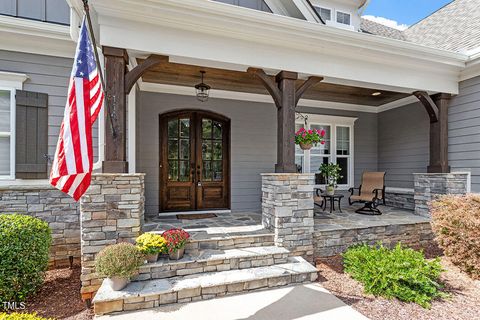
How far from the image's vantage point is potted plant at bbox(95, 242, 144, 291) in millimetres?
2727

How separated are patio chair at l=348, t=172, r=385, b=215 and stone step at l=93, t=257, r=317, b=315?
2.89 metres

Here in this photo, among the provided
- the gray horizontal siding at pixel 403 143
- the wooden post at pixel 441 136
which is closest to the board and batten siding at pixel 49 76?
the wooden post at pixel 441 136

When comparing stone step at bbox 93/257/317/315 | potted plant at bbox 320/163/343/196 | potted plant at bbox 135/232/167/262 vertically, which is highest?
potted plant at bbox 320/163/343/196

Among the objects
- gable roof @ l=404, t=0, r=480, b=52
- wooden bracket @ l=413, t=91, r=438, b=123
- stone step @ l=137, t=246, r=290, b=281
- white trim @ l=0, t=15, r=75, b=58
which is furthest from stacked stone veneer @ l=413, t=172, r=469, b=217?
white trim @ l=0, t=15, r=75, b=58

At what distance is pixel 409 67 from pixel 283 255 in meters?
4.23

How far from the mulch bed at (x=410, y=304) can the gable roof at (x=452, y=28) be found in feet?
14.4

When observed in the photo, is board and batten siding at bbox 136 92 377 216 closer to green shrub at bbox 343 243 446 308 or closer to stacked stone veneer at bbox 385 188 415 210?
green shrub at bbox 343 243 446 308

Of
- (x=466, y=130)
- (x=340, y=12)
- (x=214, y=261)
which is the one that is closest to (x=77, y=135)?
(x=214, y=261)

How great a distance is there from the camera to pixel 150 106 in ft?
17.4

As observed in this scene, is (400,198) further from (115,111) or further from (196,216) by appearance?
(115,111)

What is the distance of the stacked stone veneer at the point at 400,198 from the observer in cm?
612

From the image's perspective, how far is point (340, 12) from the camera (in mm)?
6254

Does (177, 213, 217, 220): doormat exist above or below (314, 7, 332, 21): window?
below

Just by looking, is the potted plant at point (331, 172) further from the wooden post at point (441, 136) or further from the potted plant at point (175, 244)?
the potted plant at point (175, 244)
